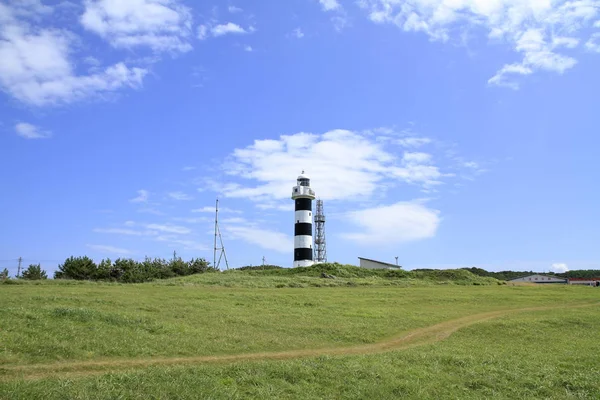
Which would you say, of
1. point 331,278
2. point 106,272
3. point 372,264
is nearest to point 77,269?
point 106,272

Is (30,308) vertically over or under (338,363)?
over

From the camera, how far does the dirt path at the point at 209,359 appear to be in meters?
14.0

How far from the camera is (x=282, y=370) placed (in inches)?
609

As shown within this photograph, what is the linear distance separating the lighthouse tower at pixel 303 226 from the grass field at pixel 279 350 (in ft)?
117

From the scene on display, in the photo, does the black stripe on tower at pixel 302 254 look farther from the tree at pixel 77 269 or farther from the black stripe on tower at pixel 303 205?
the tree at pixel 77 269

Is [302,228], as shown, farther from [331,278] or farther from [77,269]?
[77,269]

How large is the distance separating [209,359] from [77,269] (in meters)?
43.7

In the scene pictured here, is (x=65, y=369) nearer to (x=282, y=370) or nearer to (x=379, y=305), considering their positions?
(x=282, y=370)

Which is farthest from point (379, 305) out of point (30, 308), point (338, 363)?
point (30, 308)

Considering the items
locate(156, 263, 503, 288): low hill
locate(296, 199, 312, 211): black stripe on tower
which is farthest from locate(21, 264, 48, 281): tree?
locate(296, 199, 312, 211): black stripe on tower

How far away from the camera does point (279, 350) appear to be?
19922 millimetres

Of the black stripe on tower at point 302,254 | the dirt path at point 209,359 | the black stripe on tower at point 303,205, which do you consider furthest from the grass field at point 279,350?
the black stripe on tower at point 303,205

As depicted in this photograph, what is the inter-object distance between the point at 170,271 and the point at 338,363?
49.5 meters

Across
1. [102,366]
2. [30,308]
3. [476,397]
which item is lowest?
[476,397]
